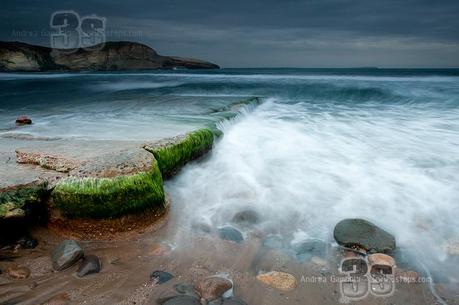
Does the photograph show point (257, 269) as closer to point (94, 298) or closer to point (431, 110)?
point (94, 298)

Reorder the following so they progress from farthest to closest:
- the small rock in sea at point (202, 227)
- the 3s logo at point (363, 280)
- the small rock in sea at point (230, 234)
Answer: the small rock in sea at point (202, 227) < the small rock in sea at point (230, 234) < the 3s logo at point (363, 280)

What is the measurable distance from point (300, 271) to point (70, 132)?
551cm

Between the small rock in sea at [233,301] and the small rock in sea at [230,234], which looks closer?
the small rock in sea at [233,301]

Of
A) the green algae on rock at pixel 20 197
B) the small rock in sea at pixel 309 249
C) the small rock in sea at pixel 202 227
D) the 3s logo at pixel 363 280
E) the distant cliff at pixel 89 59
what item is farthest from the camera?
the distant cliff at pixel 89 59

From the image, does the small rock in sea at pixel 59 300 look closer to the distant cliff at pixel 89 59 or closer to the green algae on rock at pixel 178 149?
the green algae on rock at pixel 178 149

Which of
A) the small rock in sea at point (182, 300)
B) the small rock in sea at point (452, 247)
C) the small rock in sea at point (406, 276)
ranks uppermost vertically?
the small rock in sea at point (452, 247)

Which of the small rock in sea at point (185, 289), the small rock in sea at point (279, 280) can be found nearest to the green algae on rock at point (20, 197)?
the small rock in sea at point (185, 289)

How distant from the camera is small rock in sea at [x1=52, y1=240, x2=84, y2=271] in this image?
3.05 metres

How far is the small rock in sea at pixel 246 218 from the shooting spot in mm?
4141

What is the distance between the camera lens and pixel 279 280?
302cm

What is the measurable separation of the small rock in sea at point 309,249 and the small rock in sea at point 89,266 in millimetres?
1923

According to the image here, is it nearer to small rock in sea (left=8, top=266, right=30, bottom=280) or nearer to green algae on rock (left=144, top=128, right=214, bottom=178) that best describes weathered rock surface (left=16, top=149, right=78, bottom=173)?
green algae on rock (left=144, top=128, right=214, bottom=178)

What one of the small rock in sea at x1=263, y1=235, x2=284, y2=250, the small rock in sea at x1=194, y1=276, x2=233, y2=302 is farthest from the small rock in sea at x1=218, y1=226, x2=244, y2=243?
the small rock in sea at x1=194, y1=276, x2=233, y2=302

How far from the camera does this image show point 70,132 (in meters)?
6.81
